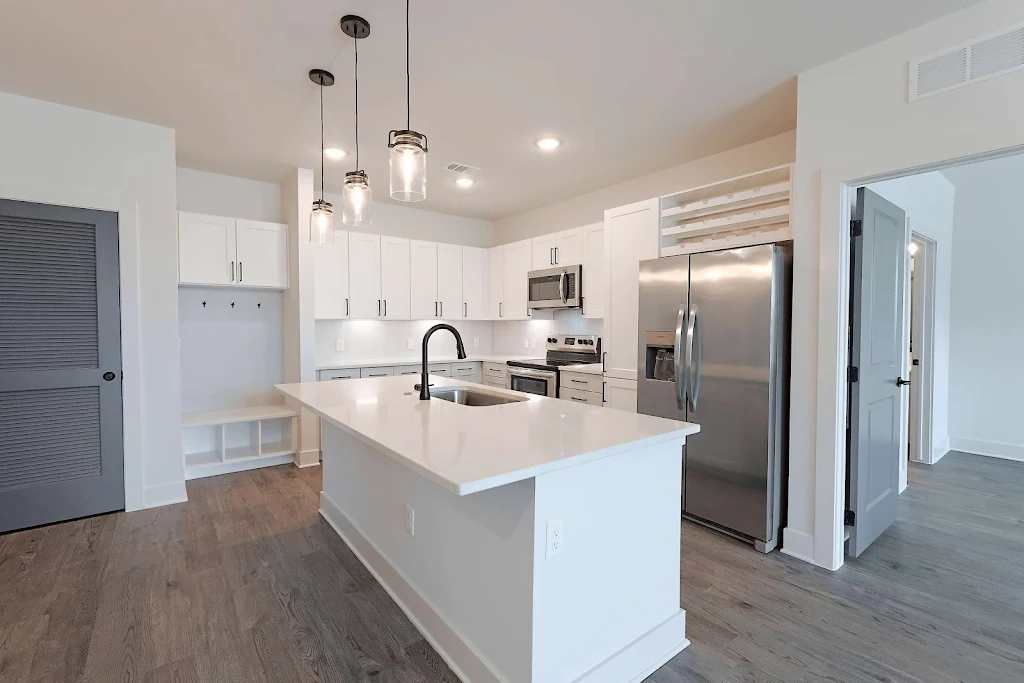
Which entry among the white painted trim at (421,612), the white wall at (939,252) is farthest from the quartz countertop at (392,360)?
the white wall at (939,252)

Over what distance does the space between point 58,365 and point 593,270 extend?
13.4 ft

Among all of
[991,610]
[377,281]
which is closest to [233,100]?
[377,281]

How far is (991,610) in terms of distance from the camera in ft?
7.28

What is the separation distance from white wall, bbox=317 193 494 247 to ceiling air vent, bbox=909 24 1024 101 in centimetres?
412

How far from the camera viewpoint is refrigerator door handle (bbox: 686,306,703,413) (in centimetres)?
308

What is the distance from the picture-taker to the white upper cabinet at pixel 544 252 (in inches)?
197

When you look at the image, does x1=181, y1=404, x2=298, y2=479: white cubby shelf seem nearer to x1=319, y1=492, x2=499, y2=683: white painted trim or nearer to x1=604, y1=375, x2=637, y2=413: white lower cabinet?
x1=319, y1=492, x2=499, y2=683: white painted trim

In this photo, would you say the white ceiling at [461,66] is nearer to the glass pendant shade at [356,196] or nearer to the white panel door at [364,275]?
the glass pendant shade at [356,196]

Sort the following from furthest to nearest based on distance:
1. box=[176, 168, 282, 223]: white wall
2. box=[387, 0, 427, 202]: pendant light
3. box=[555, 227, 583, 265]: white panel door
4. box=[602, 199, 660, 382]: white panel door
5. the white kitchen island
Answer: box=[555, 227, 583, 265]: white panel door, box=[176, 168, 282, 223]: white wall, box=[602, 199, 660, 382]: white panel door, box=[387, 0, 427, 202]: pendant light, the white kitchen island

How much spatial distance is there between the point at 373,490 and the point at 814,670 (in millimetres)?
2121

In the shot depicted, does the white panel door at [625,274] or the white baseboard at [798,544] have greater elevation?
the white panel door at [625,274]

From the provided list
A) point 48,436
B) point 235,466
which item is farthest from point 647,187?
point 48,436

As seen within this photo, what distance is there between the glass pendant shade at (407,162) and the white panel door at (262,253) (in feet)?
10.1

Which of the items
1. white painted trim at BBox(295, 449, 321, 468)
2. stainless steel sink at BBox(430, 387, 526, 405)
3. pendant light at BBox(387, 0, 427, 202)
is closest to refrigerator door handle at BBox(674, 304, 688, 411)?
stainless steel sink at BBox(430, 387, 526, 405)
